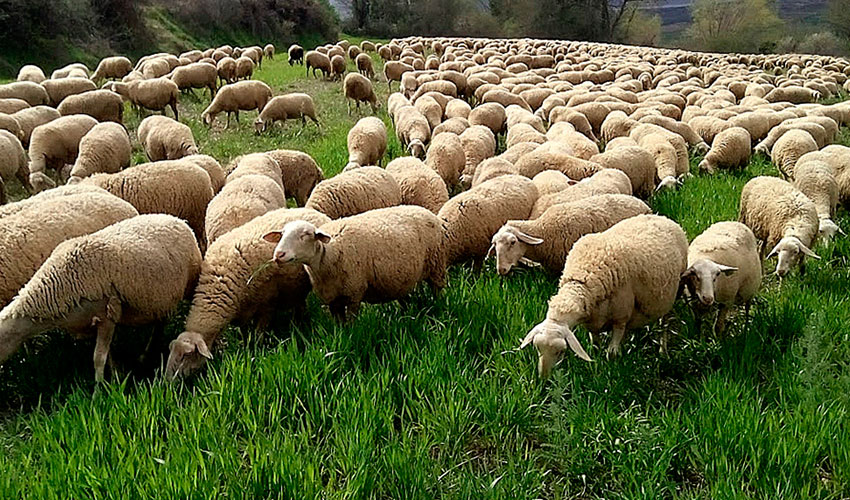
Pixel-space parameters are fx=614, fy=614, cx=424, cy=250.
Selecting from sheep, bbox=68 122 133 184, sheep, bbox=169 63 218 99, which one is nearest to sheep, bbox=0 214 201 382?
sheep, bbox=68 122 133 184

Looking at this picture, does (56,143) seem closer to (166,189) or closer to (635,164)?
(166,189)

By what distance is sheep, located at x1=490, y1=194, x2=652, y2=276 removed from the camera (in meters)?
5.04

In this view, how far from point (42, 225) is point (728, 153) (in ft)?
28.3

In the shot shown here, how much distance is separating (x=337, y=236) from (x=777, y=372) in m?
2.91

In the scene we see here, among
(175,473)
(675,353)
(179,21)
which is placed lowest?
(675,353)

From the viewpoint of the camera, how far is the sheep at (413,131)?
9.23m

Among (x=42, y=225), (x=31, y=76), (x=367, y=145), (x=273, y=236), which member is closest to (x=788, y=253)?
(x=273, y=236)

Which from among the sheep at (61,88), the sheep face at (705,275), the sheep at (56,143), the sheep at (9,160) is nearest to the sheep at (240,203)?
the sheep at (56,143)

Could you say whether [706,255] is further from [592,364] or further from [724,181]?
[724,181]

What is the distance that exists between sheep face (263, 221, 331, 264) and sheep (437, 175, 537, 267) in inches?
59.7

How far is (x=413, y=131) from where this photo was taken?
9.86m

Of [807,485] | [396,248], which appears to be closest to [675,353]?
[807,485]

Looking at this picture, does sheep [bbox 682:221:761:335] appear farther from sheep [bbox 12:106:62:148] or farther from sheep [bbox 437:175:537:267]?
sheep [bbox 12:106:62:148]

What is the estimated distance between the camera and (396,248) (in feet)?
15.0
